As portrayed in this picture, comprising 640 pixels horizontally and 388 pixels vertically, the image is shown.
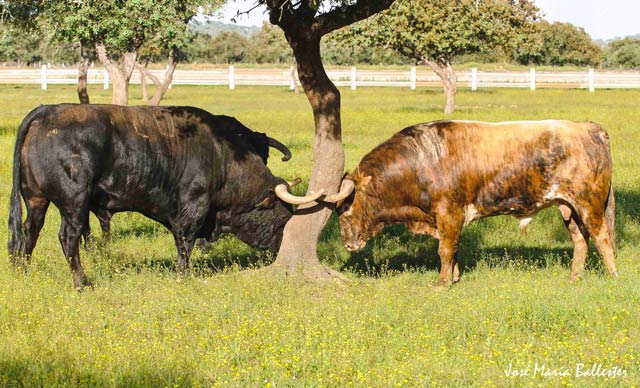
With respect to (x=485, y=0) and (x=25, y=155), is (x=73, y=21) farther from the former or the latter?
(x=485, y=0)

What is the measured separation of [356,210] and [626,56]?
295 ft

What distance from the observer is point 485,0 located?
31.7m

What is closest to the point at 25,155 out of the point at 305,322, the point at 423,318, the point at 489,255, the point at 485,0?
the point at 305,322

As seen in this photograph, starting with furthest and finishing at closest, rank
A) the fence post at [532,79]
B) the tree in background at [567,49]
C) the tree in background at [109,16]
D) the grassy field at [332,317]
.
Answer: the tree in background at [567,49], the fence post at [532,79], the tree in background at [109,16], the grassy field at [332,317]

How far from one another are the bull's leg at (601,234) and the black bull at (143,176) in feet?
11.0

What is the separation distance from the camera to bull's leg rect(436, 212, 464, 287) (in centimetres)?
995

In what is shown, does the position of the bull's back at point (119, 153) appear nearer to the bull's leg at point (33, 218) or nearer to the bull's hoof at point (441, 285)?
the bull's leg at point (33, 218)

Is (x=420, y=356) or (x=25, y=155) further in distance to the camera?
(x=25, y=155)

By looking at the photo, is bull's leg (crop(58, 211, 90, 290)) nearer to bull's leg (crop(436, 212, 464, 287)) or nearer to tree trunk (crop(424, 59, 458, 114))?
bull's leg (crop(436, 212, 464, 287))

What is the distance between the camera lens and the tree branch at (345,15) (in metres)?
10.1

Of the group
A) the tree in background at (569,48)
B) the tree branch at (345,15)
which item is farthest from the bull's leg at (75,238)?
the tree in background at (569,48)

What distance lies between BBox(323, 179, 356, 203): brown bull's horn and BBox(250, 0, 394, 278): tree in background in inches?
5.6

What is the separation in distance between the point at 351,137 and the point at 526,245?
1397 centimetres

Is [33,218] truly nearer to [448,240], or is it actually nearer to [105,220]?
[105,220]
